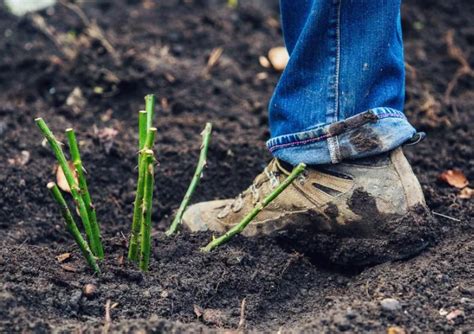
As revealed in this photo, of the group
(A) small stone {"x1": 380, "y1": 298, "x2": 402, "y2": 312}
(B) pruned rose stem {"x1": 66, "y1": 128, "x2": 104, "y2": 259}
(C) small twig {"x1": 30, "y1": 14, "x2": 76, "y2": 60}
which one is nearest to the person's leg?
(A) small stone {"x1": 380, "y1": 298, "x2": 402, "y2": 312}

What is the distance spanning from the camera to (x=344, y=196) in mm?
1956

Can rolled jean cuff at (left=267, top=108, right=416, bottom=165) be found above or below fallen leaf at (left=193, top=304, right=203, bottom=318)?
above

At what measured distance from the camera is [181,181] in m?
2.46

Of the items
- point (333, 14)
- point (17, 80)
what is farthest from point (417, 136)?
point (17, 80)

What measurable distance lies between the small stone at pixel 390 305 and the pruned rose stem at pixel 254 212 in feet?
1.20

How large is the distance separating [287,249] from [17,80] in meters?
1.65

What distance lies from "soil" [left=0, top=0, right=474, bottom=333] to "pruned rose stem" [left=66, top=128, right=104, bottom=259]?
0.18 feet

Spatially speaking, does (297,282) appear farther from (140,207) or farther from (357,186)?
(140,207)

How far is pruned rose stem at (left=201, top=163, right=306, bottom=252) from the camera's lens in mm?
1718

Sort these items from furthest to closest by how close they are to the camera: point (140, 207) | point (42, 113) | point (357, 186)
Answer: point (42, 113)
point (357, 186)
point (140, 207)

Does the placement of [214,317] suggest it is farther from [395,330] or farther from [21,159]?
[21,159]

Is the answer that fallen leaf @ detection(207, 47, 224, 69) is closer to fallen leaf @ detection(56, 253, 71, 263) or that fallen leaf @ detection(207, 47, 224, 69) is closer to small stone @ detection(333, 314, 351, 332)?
fallen leaf @ detection(56, 253, 71, 263)

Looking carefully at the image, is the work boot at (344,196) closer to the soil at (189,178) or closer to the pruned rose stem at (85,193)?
the soil at (189,178)

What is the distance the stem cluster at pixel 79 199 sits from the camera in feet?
5.58
